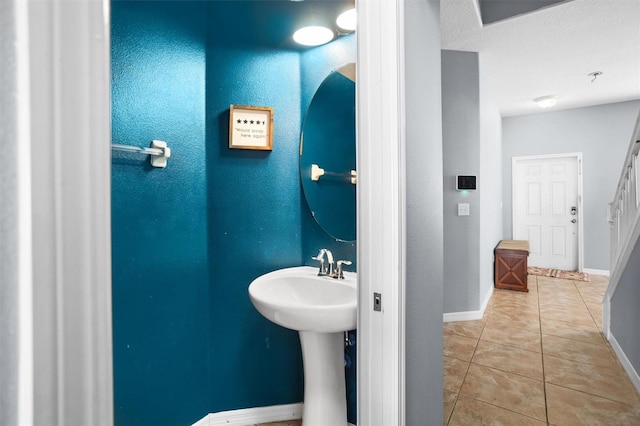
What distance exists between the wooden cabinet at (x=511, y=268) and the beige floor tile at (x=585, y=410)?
238 cm

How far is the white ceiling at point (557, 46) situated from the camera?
2625 mm

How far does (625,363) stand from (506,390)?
953mm

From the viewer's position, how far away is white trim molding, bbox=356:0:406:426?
0.97m

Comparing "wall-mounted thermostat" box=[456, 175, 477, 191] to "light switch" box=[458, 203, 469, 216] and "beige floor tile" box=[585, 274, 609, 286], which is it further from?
"beige floor tile" box=[585, 274, 609, 286]

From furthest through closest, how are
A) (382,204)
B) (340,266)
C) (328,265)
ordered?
(328,265) → (340,266) → (382,204)

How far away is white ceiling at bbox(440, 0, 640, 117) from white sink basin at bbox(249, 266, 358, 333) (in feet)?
7.29

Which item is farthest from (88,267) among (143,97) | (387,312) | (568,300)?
(568,300)

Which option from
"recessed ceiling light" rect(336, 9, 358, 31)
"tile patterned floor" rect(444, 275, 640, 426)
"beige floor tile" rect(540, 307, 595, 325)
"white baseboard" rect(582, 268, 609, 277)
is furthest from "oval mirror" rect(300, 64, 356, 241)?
"white baseboard" rect(582, 268, 609, 277)

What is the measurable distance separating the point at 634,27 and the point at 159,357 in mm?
4289

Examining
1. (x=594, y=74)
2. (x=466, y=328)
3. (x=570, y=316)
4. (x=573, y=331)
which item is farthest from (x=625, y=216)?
(x=594, y=74)

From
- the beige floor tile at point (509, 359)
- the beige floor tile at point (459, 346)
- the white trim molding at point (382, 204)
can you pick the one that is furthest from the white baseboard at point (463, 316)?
the white trim molding at point (382, 204)

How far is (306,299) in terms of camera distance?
1642 millimetres

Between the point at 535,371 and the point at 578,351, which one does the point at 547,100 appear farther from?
the point at 535,371

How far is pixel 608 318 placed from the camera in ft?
9.15
